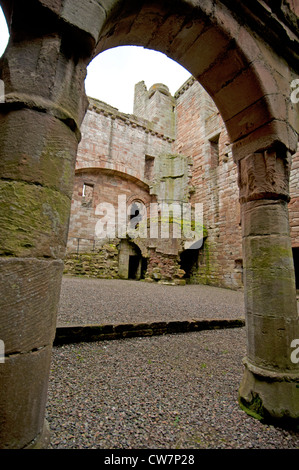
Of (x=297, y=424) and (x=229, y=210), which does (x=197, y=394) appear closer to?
(x=297, y=424)

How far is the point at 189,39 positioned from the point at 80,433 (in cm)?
307

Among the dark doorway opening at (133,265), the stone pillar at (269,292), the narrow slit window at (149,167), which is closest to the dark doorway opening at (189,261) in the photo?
the dark doorway opening at (133,265)

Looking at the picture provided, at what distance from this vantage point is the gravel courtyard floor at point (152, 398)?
1467 mm

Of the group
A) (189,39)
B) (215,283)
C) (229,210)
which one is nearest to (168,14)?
(189,39)

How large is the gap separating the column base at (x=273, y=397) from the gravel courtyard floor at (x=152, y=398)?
2.6 inches

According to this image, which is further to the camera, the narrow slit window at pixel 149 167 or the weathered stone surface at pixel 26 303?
the narrow slit window at pixel 149 167

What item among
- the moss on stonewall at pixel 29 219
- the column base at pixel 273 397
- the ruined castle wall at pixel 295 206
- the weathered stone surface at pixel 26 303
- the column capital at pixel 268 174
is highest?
the ruined castle wall at pixel 295 206

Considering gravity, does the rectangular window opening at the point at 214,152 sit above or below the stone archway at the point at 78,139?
above

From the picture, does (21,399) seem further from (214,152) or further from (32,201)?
(214,152)

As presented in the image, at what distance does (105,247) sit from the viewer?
1216 cm

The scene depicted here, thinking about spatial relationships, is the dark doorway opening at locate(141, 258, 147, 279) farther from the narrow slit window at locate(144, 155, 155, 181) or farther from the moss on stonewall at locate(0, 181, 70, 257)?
the moss on stonewall at locate(0, 181, 70, 257)

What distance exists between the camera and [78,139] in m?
1.24

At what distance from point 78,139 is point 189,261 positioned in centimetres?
1186

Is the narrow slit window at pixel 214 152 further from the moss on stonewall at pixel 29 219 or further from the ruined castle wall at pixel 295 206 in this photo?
the moss on stonewall at pixel 29 219
